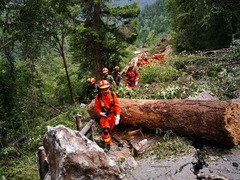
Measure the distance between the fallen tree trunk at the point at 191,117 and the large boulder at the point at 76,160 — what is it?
3.06m

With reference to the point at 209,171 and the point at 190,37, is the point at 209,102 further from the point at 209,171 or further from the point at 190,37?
the point at 190,37

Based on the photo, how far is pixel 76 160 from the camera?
12.4 ft

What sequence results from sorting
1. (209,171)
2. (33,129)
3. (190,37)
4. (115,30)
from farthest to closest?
1. (190,37)
2. (115,30)
3. (33,129)
4. (209,171)

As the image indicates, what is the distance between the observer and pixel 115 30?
16.8 meters

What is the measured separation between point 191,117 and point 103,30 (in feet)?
34.3

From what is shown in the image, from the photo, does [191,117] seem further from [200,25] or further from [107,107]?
[200,25]

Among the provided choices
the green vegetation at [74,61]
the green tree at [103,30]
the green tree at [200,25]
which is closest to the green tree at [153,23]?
the green tree at [200,25]

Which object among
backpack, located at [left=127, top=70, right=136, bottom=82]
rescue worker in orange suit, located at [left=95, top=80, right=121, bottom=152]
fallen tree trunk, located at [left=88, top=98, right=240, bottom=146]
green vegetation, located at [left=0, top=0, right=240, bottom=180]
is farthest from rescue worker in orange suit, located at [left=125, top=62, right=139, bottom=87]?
rescue worker in orange suit, located at [left=95, top=80, right=121, bottom=152]

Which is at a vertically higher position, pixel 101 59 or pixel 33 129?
pixel 101 59

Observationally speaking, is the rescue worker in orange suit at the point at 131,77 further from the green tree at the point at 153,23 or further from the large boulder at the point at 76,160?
the green tree at the point at 153,23

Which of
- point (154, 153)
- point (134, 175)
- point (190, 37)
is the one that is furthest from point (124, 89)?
point (190, 37)

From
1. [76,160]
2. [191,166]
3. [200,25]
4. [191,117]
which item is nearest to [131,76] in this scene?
[191,117]

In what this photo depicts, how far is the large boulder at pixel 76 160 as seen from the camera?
3.75m

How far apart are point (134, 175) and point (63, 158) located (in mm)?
2417
